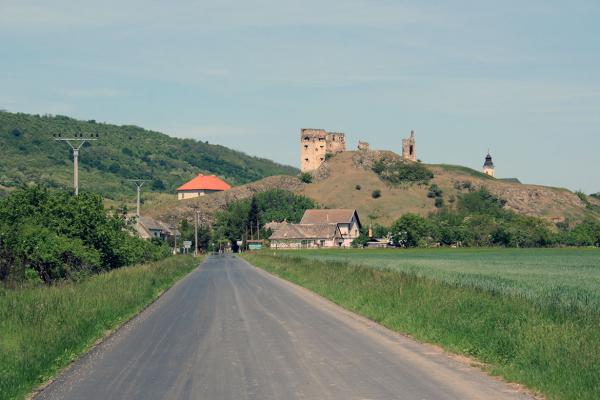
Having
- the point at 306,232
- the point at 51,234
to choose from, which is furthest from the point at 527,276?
the point at 306,232

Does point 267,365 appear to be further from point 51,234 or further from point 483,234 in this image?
point 483,234

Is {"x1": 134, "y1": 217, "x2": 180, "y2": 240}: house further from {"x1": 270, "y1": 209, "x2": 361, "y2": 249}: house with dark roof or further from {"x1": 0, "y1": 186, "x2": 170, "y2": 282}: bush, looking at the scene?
{"x1": 0, "y1": 186, "x2": 170, "y2": 282}: bush

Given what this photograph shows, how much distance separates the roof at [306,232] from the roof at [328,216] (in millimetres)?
4661

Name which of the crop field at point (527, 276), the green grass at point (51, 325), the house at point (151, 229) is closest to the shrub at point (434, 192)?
the house at point (151, 229)

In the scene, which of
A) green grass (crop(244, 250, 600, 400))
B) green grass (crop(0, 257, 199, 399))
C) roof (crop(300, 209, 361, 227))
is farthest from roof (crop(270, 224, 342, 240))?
green grass (crop(244, 250, 600, 400))

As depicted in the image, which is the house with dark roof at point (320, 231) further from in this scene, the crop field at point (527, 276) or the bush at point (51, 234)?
the bush at point (51, 234)

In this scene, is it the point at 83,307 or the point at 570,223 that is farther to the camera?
the point at 570,223

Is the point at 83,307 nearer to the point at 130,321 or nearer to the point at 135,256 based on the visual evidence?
the point at 130,321

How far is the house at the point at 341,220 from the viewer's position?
162750 mm

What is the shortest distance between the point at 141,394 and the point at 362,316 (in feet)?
41.4

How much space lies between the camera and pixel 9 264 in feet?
105

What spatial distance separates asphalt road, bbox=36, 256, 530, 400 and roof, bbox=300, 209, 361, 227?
461 feet

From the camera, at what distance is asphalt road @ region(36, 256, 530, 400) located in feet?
36.9

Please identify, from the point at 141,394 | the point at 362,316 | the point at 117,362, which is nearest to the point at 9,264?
the point at 362,316
